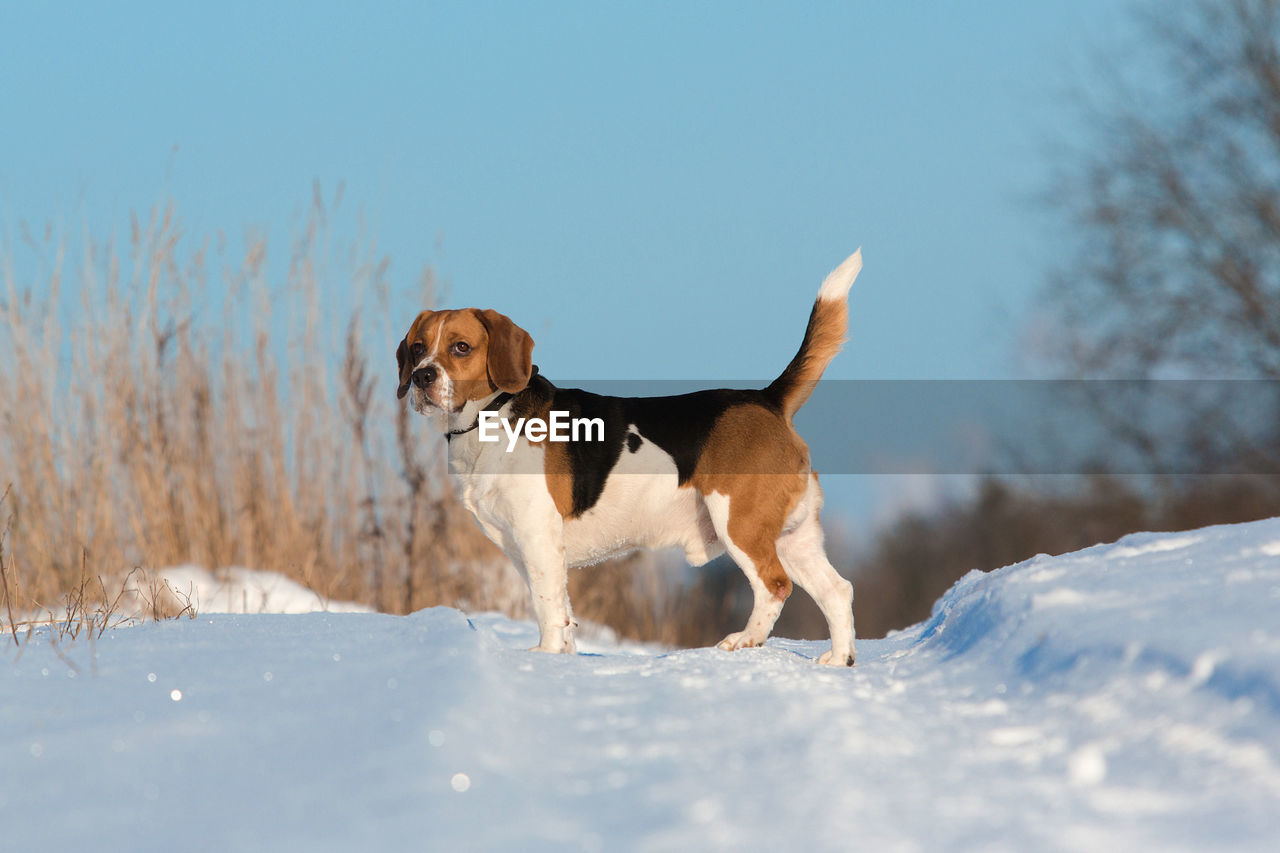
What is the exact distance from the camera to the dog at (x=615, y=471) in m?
3.71

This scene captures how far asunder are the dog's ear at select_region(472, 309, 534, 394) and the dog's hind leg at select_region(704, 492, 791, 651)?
800 millimetres

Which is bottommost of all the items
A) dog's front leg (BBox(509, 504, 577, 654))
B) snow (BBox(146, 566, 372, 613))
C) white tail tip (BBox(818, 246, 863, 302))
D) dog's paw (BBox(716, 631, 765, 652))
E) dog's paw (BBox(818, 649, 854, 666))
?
snow (BBox(146, 566, 372, 613))

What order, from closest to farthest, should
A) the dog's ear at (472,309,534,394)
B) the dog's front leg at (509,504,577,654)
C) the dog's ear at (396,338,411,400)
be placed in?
1. the dog's front leg at (509,504,577,654)
2. the dog's ear at (472,309,534,394)
3. the dog's ear at (396,338,411,400)

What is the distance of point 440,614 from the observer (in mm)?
3246

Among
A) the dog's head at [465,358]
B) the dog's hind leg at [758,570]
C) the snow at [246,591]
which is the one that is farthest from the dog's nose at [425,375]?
the snow at [246,591]

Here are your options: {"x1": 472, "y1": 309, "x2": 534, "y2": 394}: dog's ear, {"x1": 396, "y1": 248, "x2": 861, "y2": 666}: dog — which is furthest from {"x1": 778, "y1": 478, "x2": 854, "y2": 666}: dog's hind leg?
{"x1": 472, "y1": 309, "x2": 534, "y2": 394}: dog's ear

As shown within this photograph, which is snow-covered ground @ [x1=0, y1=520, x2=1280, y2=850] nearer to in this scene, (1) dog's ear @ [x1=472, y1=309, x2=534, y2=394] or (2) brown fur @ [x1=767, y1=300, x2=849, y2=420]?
(1) dog's ear @ [x1=472, y1=309, x2=534, y2=394]

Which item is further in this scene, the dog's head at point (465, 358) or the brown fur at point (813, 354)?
the brown fur at point (813, 354)

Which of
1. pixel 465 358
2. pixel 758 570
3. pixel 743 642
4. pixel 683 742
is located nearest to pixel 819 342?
pixel 758 570

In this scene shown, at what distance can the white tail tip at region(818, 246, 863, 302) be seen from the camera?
4.02m

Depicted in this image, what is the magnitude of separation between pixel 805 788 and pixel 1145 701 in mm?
798

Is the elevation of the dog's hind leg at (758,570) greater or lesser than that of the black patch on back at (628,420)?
lesser

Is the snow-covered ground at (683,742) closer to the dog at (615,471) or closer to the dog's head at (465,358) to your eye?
the dog at (615,471)

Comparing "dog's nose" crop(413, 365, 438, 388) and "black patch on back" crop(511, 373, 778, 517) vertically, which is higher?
"dog's nose" crop(413, 365, 438, 388)
